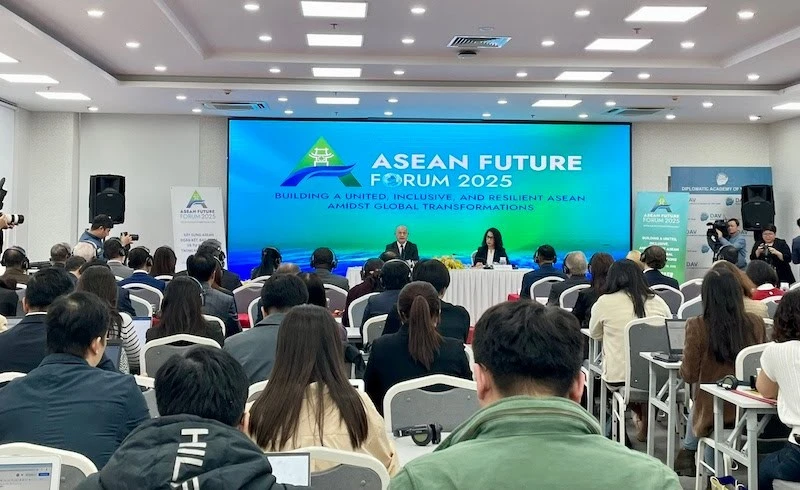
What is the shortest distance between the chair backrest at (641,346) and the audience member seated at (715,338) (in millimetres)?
839

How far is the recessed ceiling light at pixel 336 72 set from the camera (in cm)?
1080

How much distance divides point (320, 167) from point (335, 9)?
19.8ft

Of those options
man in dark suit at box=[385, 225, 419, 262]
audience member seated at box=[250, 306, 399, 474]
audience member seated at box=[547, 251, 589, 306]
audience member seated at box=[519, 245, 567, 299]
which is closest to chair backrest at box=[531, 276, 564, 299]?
audience member seated at box=[519, 245, 567, 299]

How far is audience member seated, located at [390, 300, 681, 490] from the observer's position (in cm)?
122

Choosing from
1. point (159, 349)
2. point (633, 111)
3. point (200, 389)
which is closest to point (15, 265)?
point (159, 349)

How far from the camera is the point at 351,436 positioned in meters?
2.66

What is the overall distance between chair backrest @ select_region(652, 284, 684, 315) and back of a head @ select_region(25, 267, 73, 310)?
482 centimetres

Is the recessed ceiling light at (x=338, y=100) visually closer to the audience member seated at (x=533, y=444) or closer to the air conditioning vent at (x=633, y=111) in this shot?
the air conditioning vent at (x=633, y=111)

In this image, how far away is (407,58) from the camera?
10477 mm

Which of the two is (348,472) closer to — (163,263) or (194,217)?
(163,263)

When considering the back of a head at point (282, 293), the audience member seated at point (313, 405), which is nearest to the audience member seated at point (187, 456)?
the audience member seated at point (313, 405)

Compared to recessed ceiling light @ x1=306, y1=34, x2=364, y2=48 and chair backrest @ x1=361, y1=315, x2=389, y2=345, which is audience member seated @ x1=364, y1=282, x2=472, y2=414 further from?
recessed ceiling light @ x1=306, y1=34, x2=364, y2=48

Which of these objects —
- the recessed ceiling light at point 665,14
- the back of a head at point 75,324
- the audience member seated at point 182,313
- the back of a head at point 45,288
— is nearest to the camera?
the back of a head at point 75,324

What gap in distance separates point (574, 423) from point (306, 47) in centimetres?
922
